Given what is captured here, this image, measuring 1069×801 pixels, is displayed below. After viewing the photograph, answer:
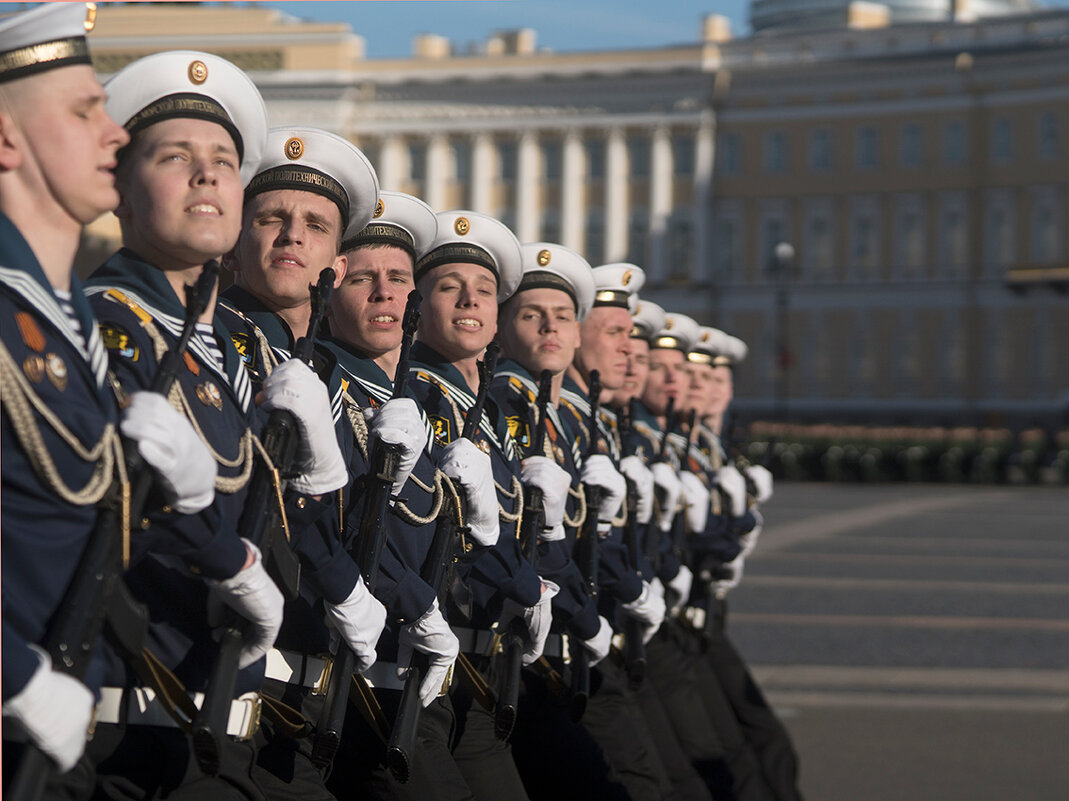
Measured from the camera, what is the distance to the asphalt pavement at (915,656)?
7.12m

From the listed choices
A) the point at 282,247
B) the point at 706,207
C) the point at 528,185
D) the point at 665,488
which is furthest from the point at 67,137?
the point at 528,185

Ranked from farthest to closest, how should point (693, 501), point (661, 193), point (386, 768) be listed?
point (661, 193)
point (693, 501)
point (386, 768)

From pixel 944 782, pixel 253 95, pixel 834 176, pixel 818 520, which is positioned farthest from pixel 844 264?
pixel 253 95

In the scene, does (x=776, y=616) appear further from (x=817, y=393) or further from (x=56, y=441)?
(x=817, y=393)

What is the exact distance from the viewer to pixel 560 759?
4.64 meters

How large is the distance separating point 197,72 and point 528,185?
58.4 meters

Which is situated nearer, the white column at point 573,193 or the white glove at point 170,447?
the white glove at point 170,447

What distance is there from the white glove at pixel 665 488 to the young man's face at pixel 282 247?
269 centimetres

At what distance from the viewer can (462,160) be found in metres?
62.1

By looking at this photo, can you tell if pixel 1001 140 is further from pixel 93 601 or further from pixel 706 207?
pixel 93 601

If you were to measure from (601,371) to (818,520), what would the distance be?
16835 mm

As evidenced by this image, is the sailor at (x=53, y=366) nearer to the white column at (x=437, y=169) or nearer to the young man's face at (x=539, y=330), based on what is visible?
the young man's face at (x=539, y=330)

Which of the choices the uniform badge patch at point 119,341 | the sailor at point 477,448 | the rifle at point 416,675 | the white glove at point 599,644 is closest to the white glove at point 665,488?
the white glove at point 599,644

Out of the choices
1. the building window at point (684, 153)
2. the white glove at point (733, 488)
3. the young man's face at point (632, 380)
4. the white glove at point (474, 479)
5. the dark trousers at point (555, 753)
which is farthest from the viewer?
the building window at point (684, 153)
